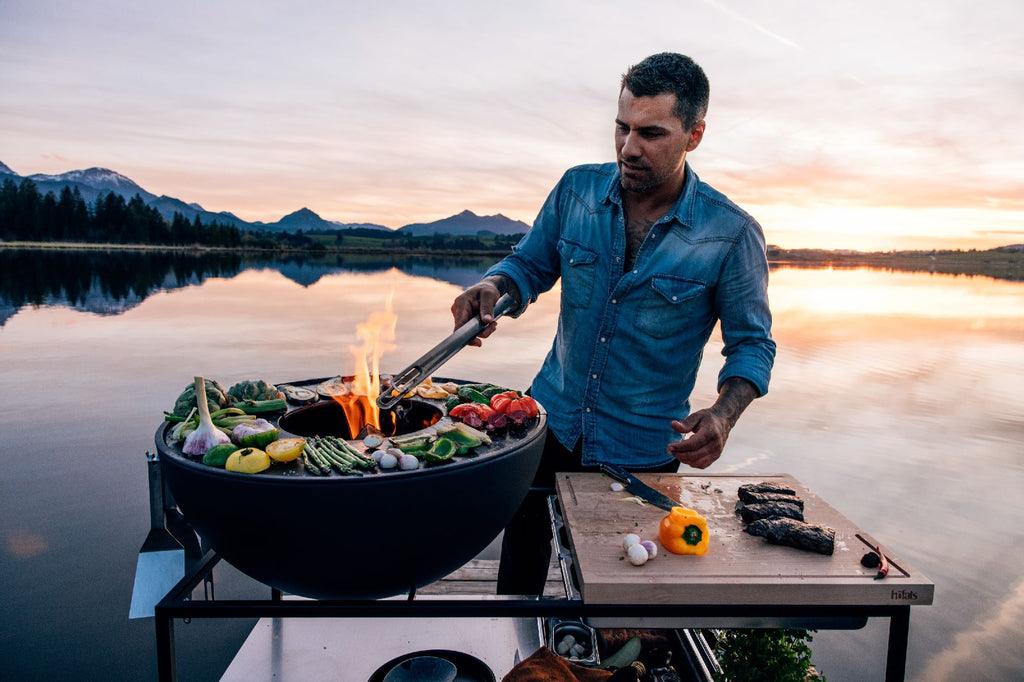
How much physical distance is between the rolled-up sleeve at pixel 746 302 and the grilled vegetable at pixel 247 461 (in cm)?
180

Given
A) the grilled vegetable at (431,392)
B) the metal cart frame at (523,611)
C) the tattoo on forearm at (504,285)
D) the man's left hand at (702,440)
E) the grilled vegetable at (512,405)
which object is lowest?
the metal cart frame at (523,611)

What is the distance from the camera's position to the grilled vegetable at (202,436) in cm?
192

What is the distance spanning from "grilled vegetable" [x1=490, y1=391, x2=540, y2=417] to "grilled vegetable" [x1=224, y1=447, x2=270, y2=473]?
81cm

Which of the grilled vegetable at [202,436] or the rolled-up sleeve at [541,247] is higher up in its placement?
the rolled-up sleeve at [541,247]

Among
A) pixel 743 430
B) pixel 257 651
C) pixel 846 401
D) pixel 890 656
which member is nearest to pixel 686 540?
pixel 890 656

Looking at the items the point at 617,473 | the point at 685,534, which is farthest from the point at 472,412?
the point at 685,534

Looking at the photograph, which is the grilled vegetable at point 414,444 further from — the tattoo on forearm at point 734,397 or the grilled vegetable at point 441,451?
the tattoo on forearm at point 734,397

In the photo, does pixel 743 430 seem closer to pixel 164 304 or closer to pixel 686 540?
pixel 686 540

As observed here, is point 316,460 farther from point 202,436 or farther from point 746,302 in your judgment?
point 746,302

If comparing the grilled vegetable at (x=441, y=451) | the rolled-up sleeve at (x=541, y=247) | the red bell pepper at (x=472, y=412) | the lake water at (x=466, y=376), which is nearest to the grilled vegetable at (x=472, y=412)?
the red bell pepper at (x=472, y=412)

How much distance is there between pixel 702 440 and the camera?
229cm

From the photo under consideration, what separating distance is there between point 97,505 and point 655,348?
7003 mm

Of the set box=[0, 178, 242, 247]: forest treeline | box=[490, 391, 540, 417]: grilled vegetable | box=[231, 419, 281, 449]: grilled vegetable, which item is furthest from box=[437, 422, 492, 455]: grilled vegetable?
box=[0, 178, 242, 247]: forest treeline

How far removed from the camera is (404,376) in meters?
2.35
